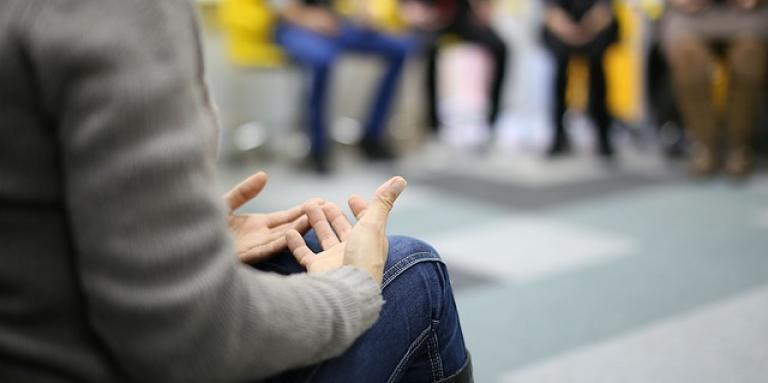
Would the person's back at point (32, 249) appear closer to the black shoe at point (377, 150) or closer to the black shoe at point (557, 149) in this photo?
the black shoe at point (377, 150)

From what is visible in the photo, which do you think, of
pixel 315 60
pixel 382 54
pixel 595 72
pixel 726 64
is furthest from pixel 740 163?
pixel 315 60

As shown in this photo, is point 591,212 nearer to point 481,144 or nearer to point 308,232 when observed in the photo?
point 481,144

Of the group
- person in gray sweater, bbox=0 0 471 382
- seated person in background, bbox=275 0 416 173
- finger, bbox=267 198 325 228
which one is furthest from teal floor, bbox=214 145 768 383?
person in gray sweater, bbox=0 0 471 382

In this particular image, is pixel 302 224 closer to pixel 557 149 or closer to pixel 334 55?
pixel 334 55

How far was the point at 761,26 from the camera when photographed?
9.48 feet

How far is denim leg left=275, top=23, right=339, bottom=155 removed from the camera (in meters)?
3.05

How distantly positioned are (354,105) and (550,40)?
3.41ft

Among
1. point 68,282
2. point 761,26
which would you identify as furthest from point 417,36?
point 68,282

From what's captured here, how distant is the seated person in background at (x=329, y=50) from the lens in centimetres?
308

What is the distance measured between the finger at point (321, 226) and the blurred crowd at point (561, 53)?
7.51 feet

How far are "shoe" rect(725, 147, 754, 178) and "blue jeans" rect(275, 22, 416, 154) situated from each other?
1.35m

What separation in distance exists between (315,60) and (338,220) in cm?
231

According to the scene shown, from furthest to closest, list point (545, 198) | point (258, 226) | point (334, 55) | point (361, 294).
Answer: point (334, 55) < point (545, 198) < point (258, 226) < point (361, 294)

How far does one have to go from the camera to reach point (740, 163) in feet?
9.47
